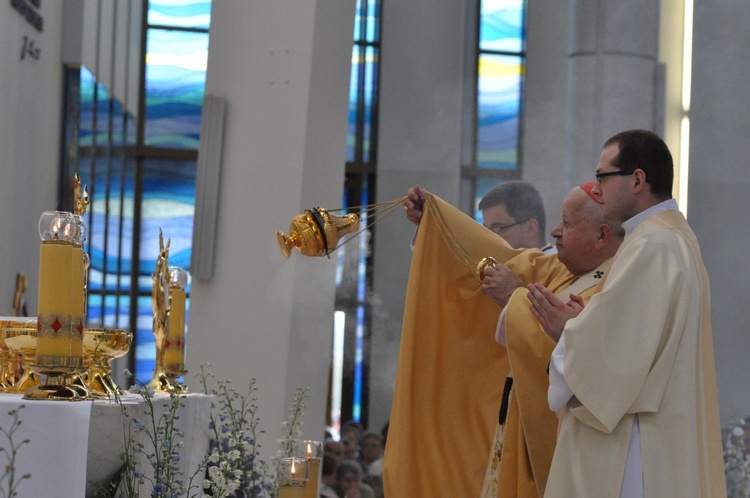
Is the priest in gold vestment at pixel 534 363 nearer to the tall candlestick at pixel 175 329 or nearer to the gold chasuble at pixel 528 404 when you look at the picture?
the gold chasuble at pixel 528 404

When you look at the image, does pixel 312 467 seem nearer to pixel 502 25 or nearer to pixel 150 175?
pixel 502 25

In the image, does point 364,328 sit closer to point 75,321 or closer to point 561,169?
point 561,169

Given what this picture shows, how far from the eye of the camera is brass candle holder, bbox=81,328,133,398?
2.76 metres

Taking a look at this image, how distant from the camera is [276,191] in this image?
262 inches

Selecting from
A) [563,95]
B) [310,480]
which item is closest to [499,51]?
[563,95]

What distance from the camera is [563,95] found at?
789 cm

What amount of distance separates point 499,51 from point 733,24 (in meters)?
2.51

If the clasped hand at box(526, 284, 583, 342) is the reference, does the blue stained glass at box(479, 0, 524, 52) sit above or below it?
above

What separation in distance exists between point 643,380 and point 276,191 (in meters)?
4.10

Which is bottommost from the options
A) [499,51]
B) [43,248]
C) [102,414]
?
[102,414]

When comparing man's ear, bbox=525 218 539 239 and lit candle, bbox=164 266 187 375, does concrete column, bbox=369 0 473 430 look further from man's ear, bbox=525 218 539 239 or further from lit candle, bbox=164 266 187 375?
lit candle, bbox=164 266 187 375

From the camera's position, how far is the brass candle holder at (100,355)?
9.05ft

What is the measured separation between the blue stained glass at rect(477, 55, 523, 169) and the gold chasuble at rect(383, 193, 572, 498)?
4.70 metres

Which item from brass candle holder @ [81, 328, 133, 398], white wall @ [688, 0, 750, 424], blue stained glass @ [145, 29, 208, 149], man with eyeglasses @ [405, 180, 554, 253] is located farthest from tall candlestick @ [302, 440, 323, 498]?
blue stained glass @ [145, 29, 208, 149]
